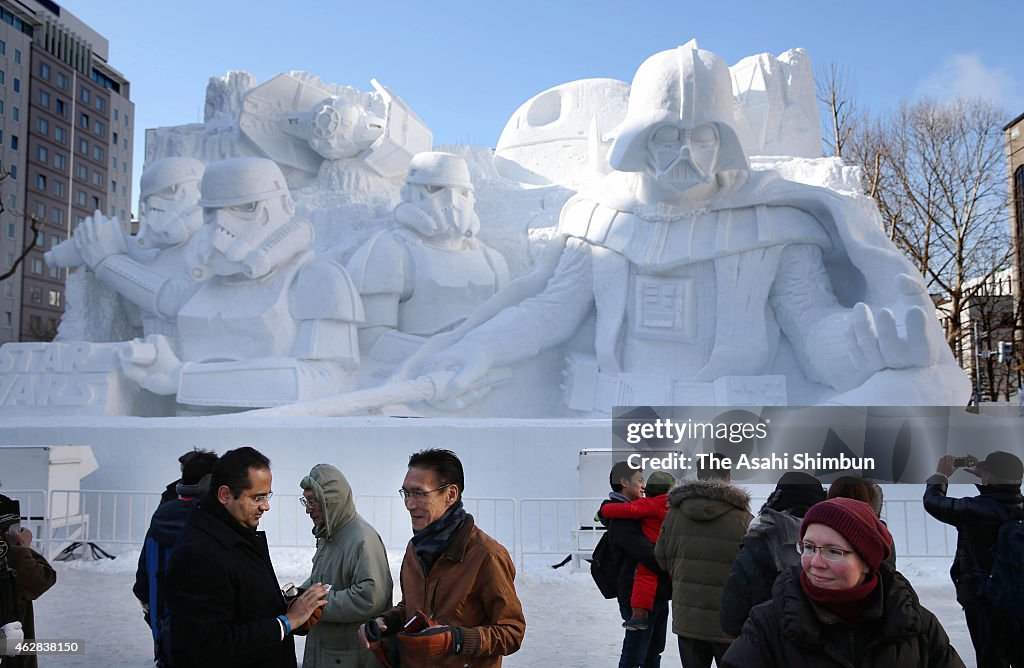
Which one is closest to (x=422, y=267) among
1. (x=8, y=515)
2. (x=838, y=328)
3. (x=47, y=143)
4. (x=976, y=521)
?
(x=838, y=328)

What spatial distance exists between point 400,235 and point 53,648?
4.97m

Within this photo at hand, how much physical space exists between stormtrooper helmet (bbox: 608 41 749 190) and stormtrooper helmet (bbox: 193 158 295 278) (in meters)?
2.96

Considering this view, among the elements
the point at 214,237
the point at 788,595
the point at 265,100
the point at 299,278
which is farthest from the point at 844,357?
the point at 265,100

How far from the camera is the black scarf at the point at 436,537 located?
229 cm

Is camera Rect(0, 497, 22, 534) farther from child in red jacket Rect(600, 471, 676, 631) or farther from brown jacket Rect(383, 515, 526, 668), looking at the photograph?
child in red jacket Rect(600, 471, 676, 631)

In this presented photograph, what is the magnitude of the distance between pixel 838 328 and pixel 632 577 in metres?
4.11

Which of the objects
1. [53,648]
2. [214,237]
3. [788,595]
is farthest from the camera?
[214,237]

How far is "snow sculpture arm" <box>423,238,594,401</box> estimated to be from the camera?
301 inches

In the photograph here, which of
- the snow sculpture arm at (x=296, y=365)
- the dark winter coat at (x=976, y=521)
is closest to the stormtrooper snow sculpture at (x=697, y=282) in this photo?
the snow sculpture arm at (x=296, y=365)

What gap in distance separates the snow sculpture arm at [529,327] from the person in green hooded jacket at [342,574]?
465 centimetres

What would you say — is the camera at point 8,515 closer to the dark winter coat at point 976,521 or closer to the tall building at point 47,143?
the dark winter coat at point 976,521

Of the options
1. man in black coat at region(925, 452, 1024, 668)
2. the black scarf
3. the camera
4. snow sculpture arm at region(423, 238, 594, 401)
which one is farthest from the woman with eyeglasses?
snow sculpture arm at region(423, 238, 594, 401)

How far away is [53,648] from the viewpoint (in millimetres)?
4250

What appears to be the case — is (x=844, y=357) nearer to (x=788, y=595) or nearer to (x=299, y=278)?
(x=299, y=278)
